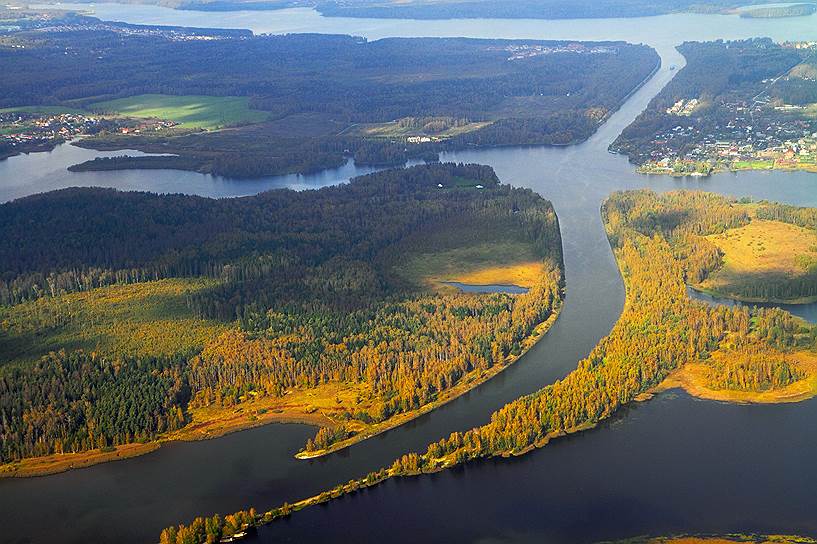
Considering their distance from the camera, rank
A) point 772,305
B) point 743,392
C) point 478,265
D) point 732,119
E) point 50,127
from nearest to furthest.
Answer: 1. point 743,392
2. point 772,305
3. point 478,265
4. point 732,119
5. point 50,127

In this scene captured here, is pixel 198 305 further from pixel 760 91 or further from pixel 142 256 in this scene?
pixel 760 91

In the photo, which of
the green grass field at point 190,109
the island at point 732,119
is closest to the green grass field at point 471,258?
the island at point 732,119

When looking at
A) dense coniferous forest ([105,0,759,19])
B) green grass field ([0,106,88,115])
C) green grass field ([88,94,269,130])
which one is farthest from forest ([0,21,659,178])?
dense coniferous forest ([105,0,759,19])

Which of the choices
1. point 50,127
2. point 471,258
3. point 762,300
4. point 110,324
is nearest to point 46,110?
point 50,127

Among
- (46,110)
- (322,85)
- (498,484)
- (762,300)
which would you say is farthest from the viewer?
(322,85)

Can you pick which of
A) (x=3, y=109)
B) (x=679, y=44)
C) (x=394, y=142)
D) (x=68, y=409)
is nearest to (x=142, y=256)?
(x=68, y=409)

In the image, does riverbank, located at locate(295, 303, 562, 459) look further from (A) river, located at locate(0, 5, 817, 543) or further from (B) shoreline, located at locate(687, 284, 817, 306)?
(B) shoreline, located at locate(687, 284, 817, 306)

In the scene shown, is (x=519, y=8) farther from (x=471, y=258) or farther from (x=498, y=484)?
(x=498, y=484)
